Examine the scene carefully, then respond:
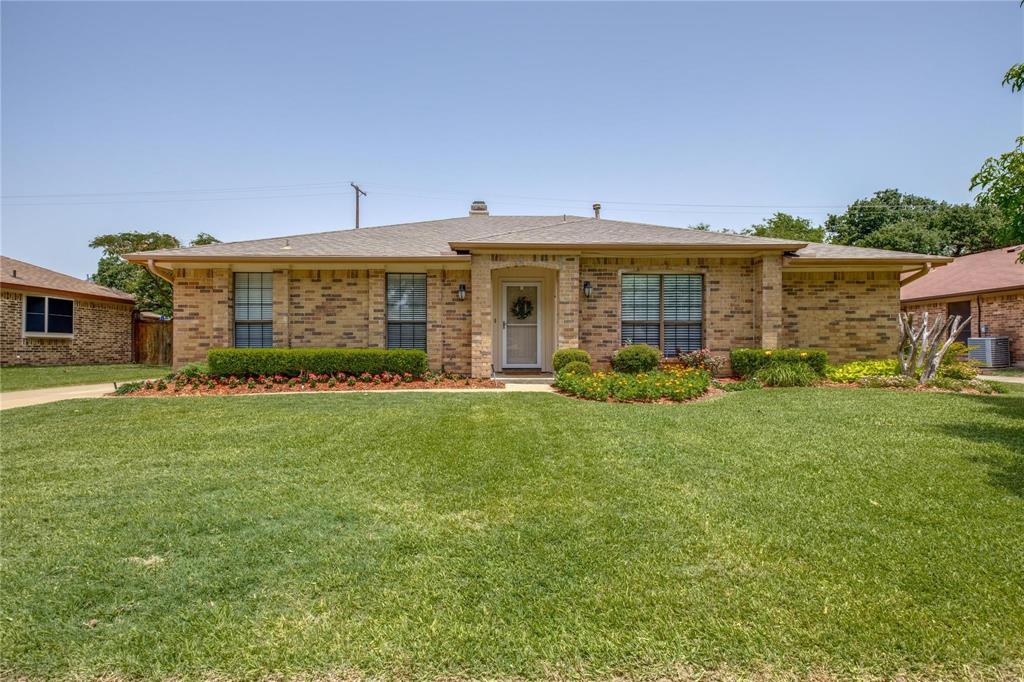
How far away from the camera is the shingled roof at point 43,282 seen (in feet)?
55.7

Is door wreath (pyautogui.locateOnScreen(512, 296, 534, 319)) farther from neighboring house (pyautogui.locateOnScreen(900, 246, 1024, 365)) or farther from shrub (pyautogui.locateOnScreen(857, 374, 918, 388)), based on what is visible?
neighboring house (pyautogui.locateOnScreen(900, 246, 1024, 365))

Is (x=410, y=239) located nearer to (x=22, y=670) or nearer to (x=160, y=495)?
(x=160, y=495)

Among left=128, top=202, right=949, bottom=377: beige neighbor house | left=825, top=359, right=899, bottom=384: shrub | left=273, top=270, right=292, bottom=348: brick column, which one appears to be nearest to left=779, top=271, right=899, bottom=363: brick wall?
left=128, top=202, right=949, bottom=377: beige neighbor house

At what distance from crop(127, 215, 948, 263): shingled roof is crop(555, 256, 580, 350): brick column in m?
0.64

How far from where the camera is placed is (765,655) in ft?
7.23

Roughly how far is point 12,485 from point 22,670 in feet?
10.1

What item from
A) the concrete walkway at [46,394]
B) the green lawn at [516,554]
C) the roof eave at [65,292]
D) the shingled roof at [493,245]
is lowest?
the green lawn at [516,554]

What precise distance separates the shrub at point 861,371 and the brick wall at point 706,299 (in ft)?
6.13

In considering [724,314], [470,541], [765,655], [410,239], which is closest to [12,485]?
[470,541]

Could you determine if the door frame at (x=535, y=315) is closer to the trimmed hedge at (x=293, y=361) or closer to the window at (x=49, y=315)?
the trimmed hedge at (x=293, y=361)

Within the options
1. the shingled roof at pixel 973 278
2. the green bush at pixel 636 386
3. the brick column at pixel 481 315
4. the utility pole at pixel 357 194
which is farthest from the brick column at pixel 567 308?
the utility pole at pixel 357 194

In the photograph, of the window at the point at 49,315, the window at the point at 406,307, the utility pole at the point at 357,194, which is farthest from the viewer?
the utility pole at the point at 357,194

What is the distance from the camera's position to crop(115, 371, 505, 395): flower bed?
10008 millimetres

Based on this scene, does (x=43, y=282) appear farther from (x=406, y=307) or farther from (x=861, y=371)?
(x=861, y=371)
